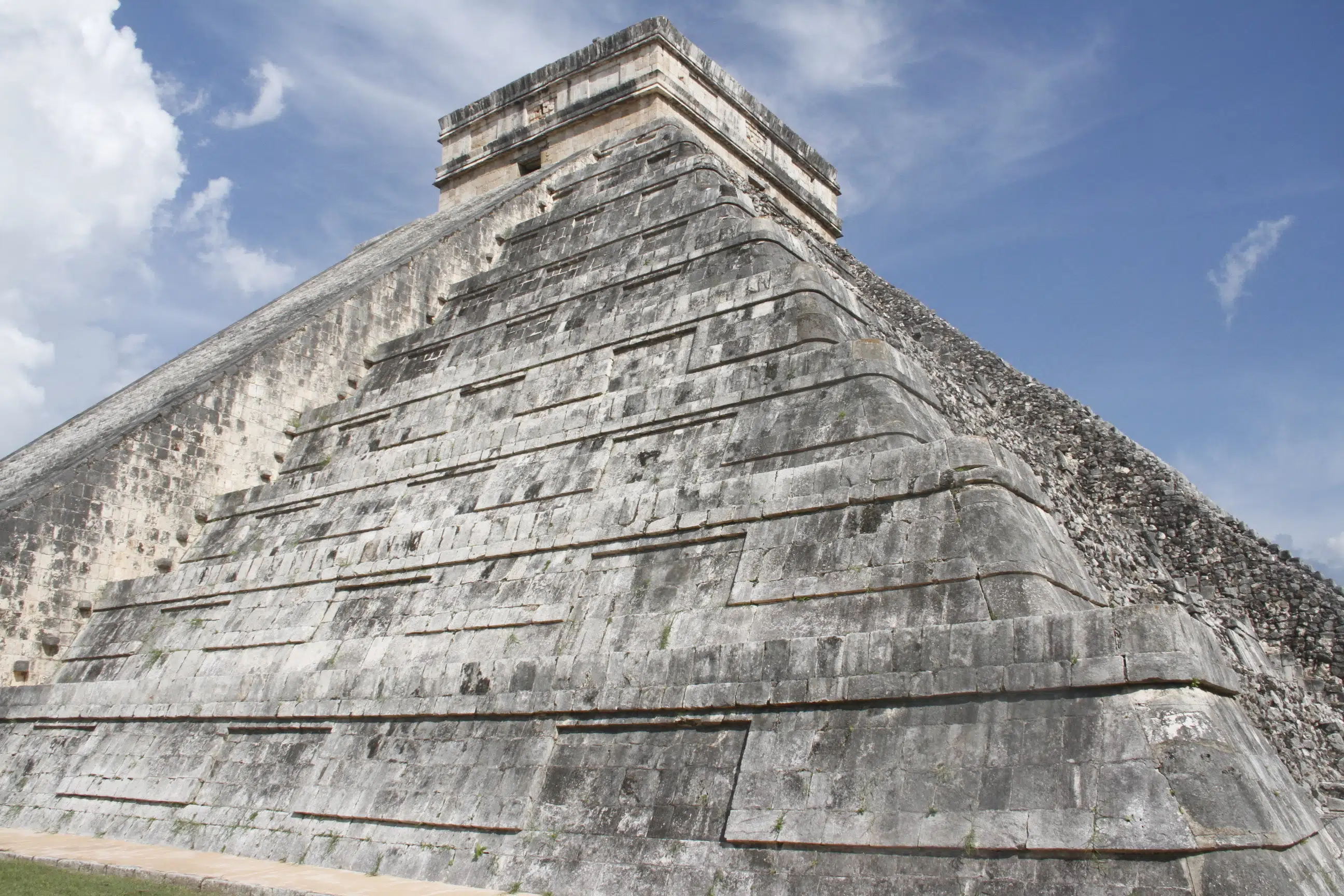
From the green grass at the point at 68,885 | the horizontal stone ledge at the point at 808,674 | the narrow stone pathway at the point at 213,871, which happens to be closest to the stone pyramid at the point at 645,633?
the horizontal stone ledge at the point at 808,674

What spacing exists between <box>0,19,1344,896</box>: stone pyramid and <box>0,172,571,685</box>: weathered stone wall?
72 mm

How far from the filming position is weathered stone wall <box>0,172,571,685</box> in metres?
9.48

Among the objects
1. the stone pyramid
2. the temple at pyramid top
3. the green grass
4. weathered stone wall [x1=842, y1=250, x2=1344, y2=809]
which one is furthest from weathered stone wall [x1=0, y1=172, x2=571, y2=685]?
weathered stone wall [x1=842, y1=250, x2=1344, y2=809]

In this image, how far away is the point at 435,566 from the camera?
7.91 m

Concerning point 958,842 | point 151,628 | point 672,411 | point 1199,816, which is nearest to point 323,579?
point 151,628

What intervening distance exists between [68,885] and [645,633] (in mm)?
3287

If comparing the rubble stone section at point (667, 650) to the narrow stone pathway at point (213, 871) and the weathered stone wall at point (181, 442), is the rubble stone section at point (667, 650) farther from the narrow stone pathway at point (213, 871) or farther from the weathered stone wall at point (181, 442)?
the weathered stone wall at point (181, 442)

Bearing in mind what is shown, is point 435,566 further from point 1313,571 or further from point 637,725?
point 1313,571

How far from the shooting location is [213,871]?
19.8ft

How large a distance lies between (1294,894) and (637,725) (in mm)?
3089

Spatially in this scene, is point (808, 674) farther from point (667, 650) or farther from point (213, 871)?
point (213, 871)

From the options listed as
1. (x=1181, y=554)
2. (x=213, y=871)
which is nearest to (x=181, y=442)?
(x=213, y=871)

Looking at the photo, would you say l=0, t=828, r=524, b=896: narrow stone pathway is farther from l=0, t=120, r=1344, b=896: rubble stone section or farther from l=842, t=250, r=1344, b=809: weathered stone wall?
l=842, t=250, r=1344, b=809: weathered stone wall

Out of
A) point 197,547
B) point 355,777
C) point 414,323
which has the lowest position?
point 355,777
